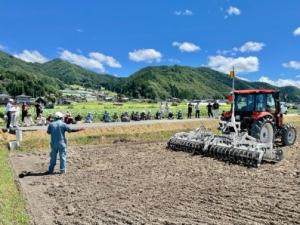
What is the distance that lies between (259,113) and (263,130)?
2.31ft

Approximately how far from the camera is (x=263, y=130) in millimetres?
17453

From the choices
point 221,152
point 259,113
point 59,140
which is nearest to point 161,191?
point 59,140

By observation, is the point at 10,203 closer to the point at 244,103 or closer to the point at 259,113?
the point at 259,113

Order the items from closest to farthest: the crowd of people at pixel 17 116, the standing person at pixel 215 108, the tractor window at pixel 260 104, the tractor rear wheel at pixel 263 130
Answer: the tractor rear wheel at pixel 263 130 < the tractor window at pixel 260 104 < the crowd of people at pixel 17 116 < the standing person at pixel 215 108

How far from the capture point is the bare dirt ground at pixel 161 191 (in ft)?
26.8

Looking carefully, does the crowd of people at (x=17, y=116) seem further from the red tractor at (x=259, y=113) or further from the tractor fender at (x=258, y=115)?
the tractor fender at (x=258, y=115)

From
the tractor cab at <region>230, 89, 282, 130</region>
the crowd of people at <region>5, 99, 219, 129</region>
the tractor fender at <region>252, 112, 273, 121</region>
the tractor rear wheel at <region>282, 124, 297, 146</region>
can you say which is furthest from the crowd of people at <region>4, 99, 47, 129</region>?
the tractor rear wheel at <region>282, 124, 297, 146</region>

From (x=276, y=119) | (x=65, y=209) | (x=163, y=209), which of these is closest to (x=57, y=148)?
(x=65, y=209)

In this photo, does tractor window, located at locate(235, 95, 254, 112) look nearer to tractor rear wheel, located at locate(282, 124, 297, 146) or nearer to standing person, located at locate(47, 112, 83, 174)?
tractor rear wheel, located at locate(282, 124, 297, 146)

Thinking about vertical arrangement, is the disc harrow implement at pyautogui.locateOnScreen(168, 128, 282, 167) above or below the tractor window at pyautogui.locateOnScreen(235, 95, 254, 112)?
below

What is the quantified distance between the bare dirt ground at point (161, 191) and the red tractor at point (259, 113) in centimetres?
175

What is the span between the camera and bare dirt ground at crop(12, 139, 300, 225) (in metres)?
8.17

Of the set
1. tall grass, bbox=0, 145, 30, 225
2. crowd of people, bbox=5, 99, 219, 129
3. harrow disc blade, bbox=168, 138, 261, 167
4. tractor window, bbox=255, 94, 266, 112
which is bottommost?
tall grass, bbox=0, 145, 30, 225

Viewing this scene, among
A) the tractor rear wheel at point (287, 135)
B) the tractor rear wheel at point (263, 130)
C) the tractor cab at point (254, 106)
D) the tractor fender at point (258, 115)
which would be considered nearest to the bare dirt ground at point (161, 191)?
the tractor rear wheel at point (263, 130)
